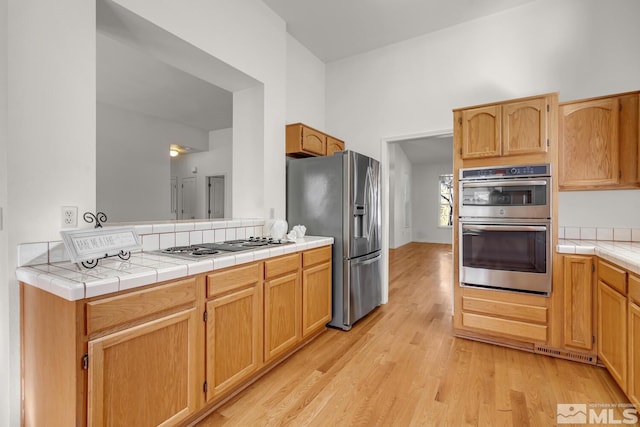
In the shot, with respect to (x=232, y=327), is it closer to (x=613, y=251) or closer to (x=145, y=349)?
(x=145, y=349)

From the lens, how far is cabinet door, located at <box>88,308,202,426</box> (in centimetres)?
120

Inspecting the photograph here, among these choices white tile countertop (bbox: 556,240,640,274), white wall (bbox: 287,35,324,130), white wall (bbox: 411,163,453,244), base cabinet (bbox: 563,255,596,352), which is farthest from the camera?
white wall (bbox: 411,163,453,244)

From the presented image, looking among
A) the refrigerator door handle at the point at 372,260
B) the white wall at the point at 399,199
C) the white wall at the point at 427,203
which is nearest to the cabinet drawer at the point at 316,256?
the refrigerator door handle at the point at 372,260

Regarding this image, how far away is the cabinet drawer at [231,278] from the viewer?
1.67 metres

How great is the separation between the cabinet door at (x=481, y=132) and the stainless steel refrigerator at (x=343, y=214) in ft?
3.21

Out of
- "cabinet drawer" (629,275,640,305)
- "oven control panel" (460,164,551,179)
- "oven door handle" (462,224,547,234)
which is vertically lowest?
"cabinet drawer" (629,275,640,305)

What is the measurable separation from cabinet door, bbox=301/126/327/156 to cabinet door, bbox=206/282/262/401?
69.5 inches

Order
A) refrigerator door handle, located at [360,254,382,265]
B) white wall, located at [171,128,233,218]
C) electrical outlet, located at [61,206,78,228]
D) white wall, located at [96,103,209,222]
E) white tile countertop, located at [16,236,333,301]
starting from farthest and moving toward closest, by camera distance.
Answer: white wall, located at [171,128,233,218]
white wall, located at [96,103,209,222]
refrigerator door handle, located at [360,254,382,265]
electrical outlet, located at [61,206,78,228]
white tile countertop, located at [16,236,333,301]

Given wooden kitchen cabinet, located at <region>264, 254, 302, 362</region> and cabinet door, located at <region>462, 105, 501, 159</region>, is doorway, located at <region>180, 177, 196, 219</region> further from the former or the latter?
cabinet door, located at <region>462, 105, 501, 159</region>

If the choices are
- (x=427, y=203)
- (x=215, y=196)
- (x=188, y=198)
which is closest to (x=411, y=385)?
(x=215, y=196)

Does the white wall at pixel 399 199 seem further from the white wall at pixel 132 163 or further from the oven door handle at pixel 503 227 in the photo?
the white wall at pixel 132 163

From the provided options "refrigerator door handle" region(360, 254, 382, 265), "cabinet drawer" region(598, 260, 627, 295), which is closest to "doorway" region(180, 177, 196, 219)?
"refrigerator door handle" region(360, 254, 382, 265)

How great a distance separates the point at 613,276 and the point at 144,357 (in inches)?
109

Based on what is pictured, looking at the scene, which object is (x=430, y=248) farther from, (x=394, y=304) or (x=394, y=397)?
(x=394, y=397)
